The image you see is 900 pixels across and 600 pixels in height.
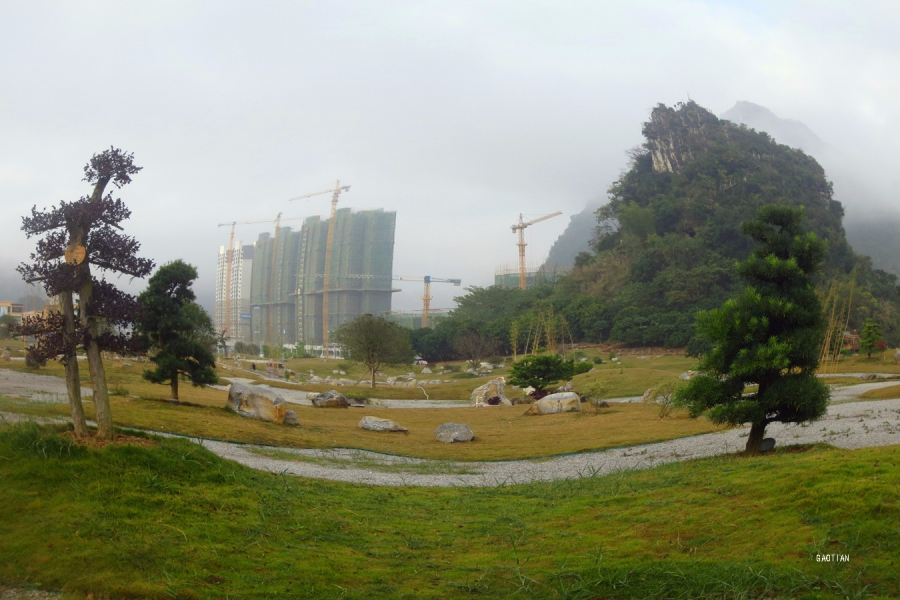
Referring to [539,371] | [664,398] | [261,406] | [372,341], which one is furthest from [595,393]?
[372,341]

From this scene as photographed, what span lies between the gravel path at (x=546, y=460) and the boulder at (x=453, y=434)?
144 inches

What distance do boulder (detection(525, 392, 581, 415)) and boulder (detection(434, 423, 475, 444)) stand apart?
921cm

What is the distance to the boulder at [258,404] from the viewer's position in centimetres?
2494

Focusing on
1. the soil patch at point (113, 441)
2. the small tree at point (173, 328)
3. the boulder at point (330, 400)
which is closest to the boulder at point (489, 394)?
the boulder at point (330, 400)

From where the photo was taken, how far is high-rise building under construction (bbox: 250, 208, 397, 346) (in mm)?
144250

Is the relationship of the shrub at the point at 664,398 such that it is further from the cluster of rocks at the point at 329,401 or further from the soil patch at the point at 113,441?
the soil patch at the point at 113,441

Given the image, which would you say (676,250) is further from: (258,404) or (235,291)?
(235,291)

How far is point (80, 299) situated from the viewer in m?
10.2

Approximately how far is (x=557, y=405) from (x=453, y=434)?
33.2 feet

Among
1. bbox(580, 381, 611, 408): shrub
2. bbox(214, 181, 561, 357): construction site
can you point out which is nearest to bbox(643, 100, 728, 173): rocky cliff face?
bbox(214, 181, 561, 357): construction site

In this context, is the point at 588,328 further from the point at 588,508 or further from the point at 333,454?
the point at 588,508

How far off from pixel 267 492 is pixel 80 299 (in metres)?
3.70

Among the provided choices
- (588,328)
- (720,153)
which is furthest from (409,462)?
(720,153)

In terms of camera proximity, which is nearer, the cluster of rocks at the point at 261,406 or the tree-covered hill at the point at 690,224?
the cluster of rocks at the point at 261,406
